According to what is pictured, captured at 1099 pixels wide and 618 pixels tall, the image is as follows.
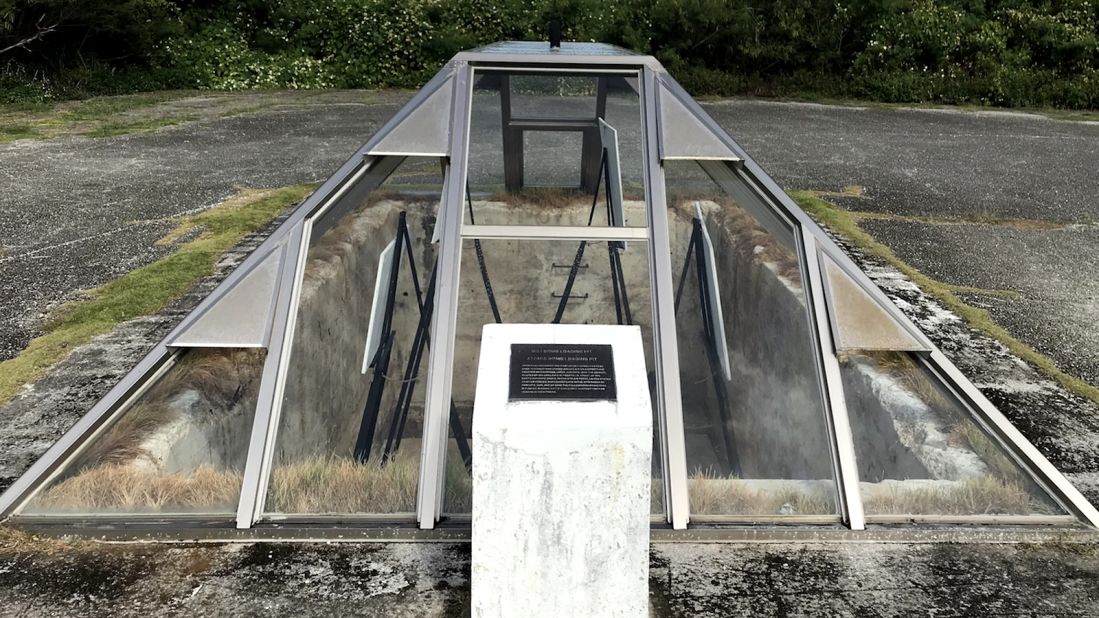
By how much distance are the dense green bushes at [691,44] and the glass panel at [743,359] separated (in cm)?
1265

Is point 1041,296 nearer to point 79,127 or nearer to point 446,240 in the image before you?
point 446,240

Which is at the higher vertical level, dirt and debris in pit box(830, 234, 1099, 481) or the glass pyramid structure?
the glass pyramid structure

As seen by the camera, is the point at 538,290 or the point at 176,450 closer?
the point at 176,450

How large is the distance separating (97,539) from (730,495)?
250cm

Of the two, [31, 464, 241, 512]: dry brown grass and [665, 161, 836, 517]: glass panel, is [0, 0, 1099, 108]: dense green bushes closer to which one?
[665, 161, 836, 517]: glass panel

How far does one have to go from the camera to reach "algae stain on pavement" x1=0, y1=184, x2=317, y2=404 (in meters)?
5.04

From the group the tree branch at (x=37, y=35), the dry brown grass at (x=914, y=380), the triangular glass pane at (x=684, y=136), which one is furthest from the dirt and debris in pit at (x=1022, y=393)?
the tree branch at (x=37, y=35)

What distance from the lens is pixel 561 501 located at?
2.49 meters

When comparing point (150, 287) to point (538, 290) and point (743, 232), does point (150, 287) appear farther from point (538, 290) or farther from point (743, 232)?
point (743, 232)

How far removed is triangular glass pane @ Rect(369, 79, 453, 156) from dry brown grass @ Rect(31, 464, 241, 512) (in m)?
1.66

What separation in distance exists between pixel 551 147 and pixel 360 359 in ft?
6.88

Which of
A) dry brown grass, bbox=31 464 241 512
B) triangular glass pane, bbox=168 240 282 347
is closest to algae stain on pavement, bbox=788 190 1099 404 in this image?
triangular glass pane, bbox=168 240 282 347

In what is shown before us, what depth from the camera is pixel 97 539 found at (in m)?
3.17

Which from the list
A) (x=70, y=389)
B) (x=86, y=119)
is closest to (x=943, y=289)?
(x=70, y=389)
